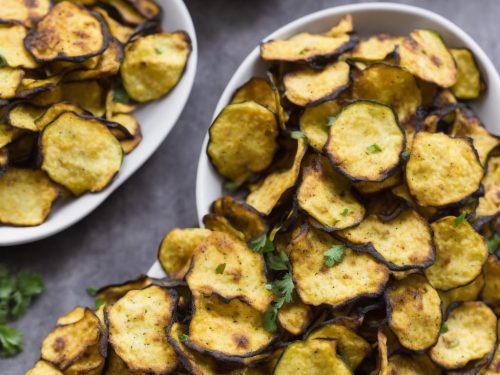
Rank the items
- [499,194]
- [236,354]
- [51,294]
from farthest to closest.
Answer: [51,294]
[499,194]
[236,354]

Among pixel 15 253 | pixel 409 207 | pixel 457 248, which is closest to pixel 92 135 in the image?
pixel 15 253

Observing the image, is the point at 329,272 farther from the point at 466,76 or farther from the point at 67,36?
the point at 67,36

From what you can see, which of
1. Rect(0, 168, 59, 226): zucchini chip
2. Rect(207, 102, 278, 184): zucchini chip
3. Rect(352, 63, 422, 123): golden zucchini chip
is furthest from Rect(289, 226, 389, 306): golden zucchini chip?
Rect(0, 168, 59, 226): zucchini chip

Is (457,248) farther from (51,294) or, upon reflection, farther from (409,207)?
(51,294)

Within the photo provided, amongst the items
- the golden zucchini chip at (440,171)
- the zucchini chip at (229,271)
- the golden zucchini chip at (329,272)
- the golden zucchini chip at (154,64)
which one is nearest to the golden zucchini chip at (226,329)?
the zucchini chip at (229,271)

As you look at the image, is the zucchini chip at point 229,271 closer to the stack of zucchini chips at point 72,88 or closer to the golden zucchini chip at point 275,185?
the golden zucchini chip at point 275,185

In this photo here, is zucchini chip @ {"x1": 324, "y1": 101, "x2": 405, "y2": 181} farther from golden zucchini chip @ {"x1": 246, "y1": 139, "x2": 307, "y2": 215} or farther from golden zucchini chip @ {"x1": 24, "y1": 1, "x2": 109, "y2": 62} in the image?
golden zucchini chip @ {"x1": 24, "y1": 1, "x2": 109, "y2": 62}
